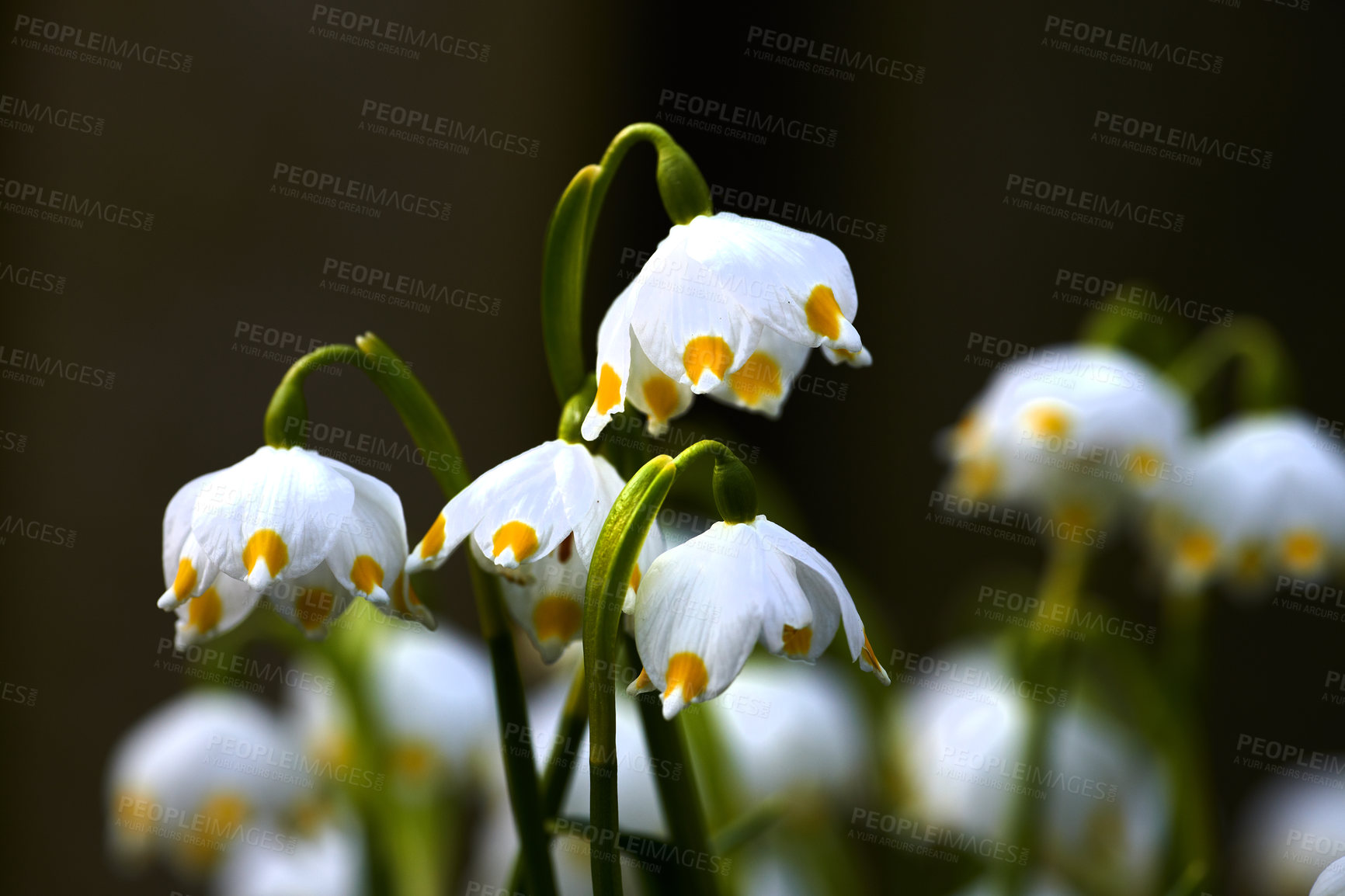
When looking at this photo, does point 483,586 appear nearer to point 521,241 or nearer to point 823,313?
point 823,313

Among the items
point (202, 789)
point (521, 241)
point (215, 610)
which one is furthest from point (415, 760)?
point (521, 241)

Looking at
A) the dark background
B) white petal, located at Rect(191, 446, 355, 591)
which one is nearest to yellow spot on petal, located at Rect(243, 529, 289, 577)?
white petal, located at Rect(191, 446, 355, 591)

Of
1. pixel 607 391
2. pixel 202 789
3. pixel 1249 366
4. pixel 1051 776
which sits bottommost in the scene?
pixel 202 789

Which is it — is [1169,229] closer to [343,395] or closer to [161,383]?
[343,395]

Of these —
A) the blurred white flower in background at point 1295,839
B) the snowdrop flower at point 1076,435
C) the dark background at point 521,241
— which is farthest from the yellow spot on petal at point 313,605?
the dark background at point 521,241

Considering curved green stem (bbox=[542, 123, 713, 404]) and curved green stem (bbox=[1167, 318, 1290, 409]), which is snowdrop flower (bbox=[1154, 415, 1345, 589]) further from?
curved green stem (bbox=[542, 123, 713, 404])

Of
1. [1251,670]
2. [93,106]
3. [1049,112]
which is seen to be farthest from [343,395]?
[1251,670]
